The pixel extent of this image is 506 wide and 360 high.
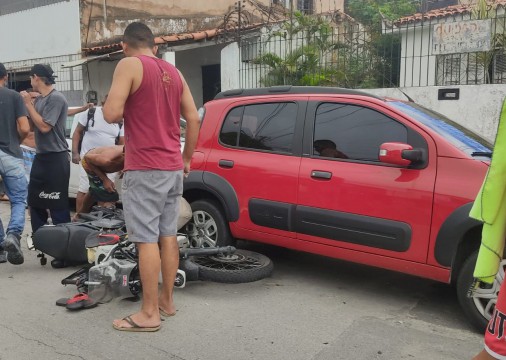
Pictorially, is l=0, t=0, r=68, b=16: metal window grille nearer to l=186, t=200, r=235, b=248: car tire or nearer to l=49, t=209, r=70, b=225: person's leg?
l=49, t=209, r=70, b=225: person's leg

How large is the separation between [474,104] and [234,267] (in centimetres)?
578

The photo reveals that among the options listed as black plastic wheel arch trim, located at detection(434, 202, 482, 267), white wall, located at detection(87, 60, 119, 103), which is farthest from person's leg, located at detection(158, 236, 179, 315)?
white wall, located at detection(87, 60, 119, 103)

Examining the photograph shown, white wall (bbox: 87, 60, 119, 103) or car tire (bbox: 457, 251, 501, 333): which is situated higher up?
white wall (bbox: 87, 60, 119, 103)

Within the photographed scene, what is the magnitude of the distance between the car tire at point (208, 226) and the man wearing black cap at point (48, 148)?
1316mm

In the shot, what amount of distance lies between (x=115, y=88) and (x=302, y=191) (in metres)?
1.78

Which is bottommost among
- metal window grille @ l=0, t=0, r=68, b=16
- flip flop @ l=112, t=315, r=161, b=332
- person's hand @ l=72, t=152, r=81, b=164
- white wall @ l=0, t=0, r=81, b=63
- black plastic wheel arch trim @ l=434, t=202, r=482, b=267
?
flip flop @ l=112, t=315, r=161, b=332

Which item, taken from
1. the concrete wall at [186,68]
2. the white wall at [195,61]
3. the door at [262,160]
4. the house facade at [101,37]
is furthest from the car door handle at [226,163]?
the white wall at [195,61]

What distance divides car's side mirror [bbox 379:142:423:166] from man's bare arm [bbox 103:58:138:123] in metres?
1.82

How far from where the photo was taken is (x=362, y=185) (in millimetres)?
4012

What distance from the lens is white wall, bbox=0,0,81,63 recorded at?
14367 mm

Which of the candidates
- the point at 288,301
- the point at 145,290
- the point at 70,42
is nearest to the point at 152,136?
the point at 145,290

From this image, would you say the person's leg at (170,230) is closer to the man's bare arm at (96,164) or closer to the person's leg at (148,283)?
the person's leg at (148,283)

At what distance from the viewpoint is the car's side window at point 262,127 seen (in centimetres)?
463

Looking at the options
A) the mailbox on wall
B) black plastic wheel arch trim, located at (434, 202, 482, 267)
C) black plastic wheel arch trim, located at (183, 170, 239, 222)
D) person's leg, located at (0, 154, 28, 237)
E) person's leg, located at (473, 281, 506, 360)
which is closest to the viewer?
person's leg, located at (473, 281, 506, 360)
